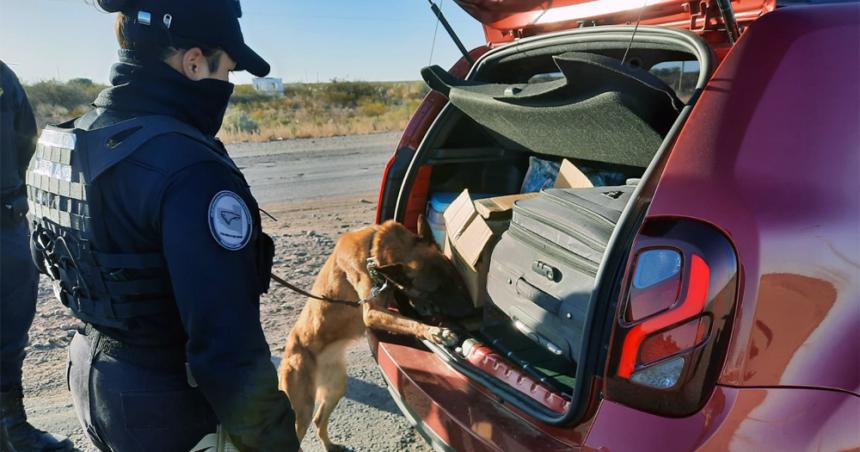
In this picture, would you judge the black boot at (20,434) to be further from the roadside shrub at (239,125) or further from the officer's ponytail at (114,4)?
the roadside shrub at (239,125)

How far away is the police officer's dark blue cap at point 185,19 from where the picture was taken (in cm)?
137

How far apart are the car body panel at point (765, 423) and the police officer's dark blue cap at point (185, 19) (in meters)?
1.45

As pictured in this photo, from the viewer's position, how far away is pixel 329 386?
3.04m

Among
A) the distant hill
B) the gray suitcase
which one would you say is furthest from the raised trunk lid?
the distant hill

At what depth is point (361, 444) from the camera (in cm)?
295

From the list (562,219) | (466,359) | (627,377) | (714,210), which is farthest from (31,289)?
(714,210)

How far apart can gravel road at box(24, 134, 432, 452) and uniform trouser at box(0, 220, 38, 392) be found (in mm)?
363

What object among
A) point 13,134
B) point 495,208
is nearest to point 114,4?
point 495,208

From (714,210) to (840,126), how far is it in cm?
A: 34

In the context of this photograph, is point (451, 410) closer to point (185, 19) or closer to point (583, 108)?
point (583, 108)

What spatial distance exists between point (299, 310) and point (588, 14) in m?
3.09

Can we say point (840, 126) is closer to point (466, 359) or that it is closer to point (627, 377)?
point (627, 377)

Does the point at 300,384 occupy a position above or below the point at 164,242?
below

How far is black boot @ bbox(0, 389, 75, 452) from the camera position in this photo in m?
2.81
